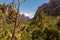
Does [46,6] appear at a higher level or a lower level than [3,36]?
higher

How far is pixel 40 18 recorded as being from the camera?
1939 inches

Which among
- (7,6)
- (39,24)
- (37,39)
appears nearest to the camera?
(7,6)

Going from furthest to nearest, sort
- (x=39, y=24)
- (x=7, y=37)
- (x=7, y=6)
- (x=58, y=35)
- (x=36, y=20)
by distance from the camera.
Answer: (x=36, y=20) < (x=39, y=24) < (x=58, y=35) < (x=7, y=37) < (x=7, y=6)

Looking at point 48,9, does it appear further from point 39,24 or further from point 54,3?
point 39,24

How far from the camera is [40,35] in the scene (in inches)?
1507

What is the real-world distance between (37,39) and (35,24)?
11257mm

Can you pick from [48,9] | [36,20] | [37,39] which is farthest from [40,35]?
[48,9]

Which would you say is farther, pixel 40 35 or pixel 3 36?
pixel 40 35

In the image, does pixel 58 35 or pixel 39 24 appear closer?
pixel 58 35

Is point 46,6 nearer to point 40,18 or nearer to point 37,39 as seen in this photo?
point 40,18

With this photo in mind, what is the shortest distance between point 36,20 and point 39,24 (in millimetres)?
3930

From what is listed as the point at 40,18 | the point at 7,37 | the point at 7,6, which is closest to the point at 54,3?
the point at 40,18

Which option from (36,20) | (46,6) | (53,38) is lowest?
(53,38)

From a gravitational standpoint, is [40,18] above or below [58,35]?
above
